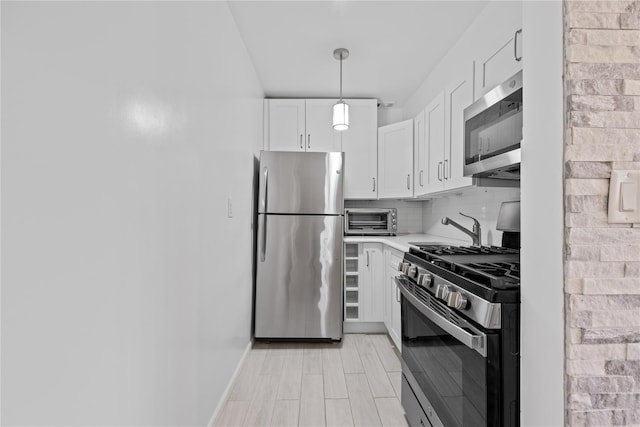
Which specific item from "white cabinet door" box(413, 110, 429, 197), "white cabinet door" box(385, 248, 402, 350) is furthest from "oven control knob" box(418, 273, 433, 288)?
"white cabinet door" box(413, 110, 429, 197)

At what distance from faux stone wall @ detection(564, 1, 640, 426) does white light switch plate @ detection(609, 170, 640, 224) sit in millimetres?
16

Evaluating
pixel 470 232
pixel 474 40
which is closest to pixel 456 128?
pixel 474 40

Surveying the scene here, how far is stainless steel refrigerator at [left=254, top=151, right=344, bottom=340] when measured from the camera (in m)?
3.00

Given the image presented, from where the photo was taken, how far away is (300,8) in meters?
2.10

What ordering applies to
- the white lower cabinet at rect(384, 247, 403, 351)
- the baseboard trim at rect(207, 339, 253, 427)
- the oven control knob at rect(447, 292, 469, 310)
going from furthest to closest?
the white lower cabinet at rect(384, 247, 403, 351) → the baseboard trim at rect(207, 339, 253, 427) → the oven control knob at rect(447, 292, 469, 310)

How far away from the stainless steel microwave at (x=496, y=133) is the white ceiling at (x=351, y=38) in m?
0.84

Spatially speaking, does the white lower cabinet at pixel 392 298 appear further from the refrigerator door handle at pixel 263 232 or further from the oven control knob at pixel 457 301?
the oven control knob at pixel 457 301

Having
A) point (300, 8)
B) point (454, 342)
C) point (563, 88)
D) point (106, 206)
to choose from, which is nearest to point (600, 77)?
point (563, 88)

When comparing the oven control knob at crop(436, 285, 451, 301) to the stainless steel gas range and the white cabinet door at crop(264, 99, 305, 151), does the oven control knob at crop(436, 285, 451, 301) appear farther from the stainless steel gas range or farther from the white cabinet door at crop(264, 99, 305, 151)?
the white cabinet door at crop(264, 99, 305, 151)

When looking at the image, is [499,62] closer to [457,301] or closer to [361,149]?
[457,301]

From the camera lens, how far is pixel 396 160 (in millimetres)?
3402

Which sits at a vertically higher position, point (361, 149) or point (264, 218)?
point (361, 149)

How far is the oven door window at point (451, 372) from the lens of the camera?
41.2 inches

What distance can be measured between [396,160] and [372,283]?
4.04ft
